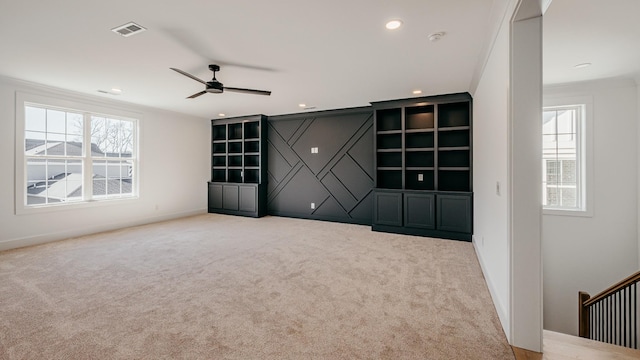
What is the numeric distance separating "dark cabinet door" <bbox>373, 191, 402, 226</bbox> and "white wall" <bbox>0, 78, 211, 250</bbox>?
14.8ft

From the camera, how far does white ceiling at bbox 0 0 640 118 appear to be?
2.29 metres

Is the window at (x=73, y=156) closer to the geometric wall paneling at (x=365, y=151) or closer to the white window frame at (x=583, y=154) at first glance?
the geometric wall paneling at (x=365, y=151)

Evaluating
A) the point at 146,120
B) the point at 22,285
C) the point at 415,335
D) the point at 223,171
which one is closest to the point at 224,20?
the point at 415,335

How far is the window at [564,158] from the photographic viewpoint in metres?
4.08

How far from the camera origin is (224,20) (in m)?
2.47

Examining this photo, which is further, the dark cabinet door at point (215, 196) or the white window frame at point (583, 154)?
the dark cabinet door at point (215, 196)

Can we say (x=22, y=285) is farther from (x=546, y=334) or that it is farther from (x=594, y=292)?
(x=594, y=292)

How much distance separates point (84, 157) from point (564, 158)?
25.8 feet

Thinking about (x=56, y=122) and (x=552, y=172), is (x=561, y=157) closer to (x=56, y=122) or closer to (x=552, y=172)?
(x=552, y=172)

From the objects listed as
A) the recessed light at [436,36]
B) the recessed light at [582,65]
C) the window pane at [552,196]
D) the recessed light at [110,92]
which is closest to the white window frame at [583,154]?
the window pane at [552,196]

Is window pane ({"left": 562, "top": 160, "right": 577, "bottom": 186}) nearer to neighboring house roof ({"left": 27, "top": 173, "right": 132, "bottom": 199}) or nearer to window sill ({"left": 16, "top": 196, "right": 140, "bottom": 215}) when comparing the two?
window sill ({"left": 16, "top": 196, "right": 140, "bottom": 215})

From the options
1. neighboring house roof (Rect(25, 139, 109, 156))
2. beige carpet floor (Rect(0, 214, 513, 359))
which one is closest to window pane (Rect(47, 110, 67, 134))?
neighboring house roof (Rect(25, 139, 109, 156))

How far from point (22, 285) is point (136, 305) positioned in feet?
4.73

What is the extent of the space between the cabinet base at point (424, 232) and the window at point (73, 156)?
16.5ft
